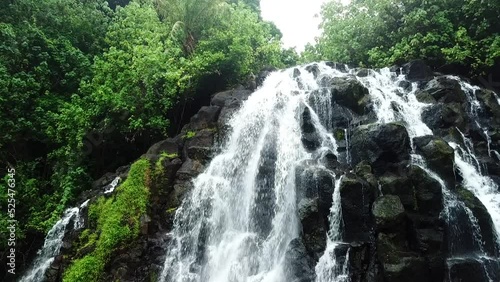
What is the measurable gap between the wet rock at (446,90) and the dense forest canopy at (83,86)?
25.2 ft

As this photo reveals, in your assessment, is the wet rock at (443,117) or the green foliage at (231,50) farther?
the green foliage at (231,50)

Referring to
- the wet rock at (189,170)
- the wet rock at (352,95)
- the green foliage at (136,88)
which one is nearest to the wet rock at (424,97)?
the wet rock at (352,95)

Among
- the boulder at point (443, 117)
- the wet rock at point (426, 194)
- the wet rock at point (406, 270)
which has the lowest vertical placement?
the wet rock at point (406, 270)

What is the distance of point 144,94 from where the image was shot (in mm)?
14828

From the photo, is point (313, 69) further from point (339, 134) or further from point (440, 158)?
point (440, 158)

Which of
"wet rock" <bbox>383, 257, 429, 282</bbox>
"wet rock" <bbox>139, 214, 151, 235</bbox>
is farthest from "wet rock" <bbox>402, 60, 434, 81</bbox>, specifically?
"wet rock" <bbox>139, 214, 151, 235</bbox>

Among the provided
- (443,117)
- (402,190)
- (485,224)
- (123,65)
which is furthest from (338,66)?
(485,224)

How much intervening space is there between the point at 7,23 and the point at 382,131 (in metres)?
16.0

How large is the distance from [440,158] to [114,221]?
9.15 meters

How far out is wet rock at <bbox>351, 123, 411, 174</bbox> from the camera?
10133 millimetres

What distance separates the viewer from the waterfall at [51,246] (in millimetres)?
11477

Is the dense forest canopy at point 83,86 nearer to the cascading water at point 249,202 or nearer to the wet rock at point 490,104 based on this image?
the cascading water at point 249,202

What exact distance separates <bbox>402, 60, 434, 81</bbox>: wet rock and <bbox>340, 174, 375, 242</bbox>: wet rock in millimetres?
7627

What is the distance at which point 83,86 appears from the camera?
15031 mm
